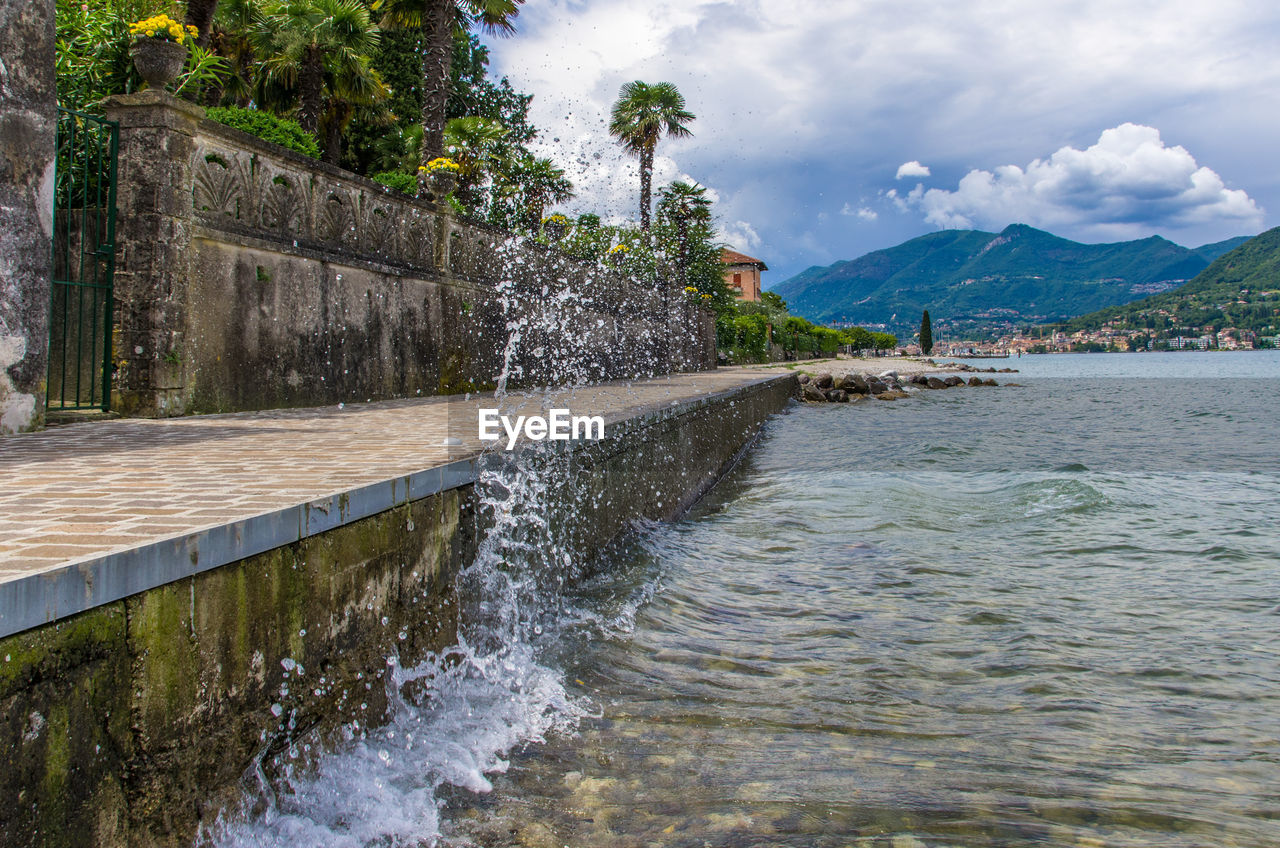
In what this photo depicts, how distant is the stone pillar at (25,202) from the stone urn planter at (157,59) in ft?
3.43

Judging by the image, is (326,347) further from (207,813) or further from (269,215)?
(207,813)

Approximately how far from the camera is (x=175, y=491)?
3.40 metres

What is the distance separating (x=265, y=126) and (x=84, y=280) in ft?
28.1

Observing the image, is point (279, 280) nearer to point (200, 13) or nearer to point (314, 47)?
point (200, 13)

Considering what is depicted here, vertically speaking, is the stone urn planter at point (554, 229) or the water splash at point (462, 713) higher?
the stone urn planter at point (554, 229)

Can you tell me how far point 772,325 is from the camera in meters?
63.9

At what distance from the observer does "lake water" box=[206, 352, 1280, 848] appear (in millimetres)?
3018

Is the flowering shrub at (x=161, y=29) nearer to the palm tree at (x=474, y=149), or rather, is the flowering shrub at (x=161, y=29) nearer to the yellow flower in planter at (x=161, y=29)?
the yellow flower in planter at (x=161, y=29)

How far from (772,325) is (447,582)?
2417 inches

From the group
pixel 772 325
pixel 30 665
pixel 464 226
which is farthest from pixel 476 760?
pixel 772 325

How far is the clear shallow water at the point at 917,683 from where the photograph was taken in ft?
10.1

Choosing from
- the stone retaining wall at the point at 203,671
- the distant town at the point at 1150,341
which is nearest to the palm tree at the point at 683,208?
the stone retaining wall at the point at 203,671

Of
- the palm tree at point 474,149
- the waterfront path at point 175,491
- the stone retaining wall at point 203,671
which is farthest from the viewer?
the palm tree at point 474,149

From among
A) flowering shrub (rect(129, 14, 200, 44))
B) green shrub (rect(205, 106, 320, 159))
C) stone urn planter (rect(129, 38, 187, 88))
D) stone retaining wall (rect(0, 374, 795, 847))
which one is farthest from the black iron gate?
green shrub (rect(205, 106, 320, 159))
